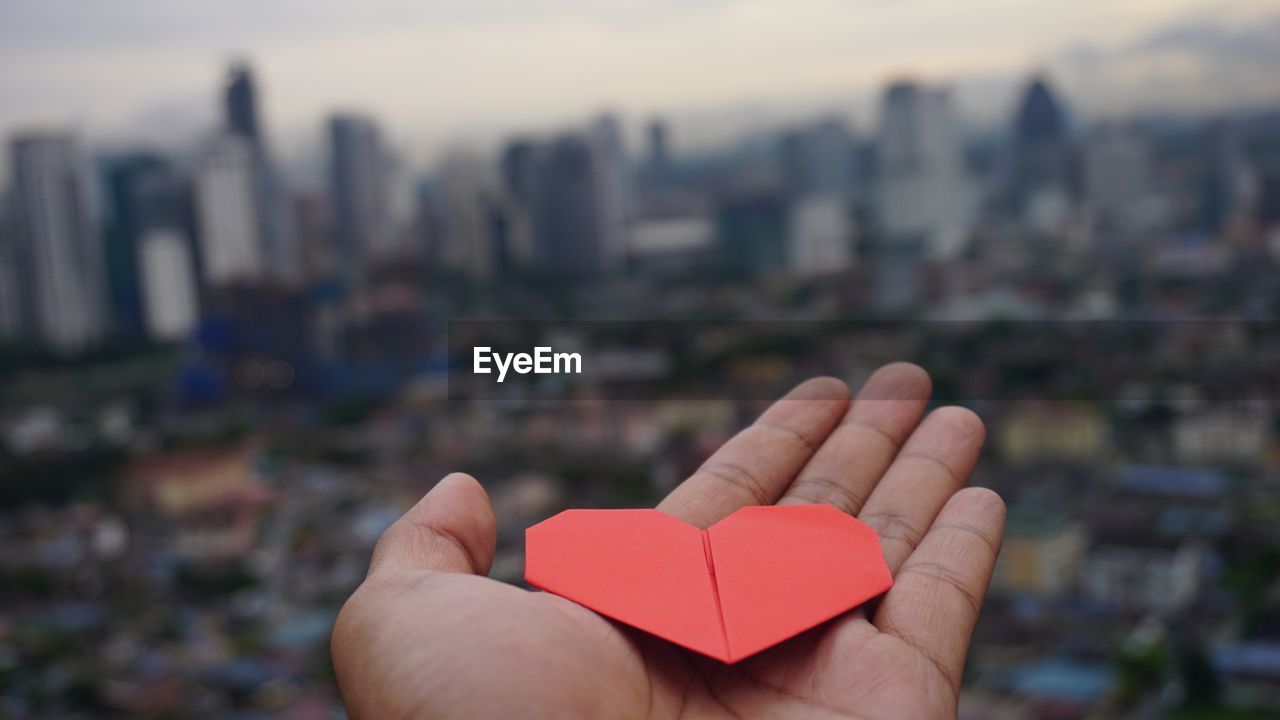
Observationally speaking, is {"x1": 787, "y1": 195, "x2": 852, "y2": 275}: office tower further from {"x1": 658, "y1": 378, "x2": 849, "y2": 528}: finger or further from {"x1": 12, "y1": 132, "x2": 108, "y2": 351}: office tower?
{"x1": 658, "y1": 378, "x2": 849, "y2": 528}: finger

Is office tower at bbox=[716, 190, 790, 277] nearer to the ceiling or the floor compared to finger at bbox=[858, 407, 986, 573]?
nearer to the floor

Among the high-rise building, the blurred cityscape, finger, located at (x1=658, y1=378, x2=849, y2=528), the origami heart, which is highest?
the high-rise building

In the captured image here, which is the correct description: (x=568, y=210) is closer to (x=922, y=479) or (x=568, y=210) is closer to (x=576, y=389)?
(x=576, y=389)

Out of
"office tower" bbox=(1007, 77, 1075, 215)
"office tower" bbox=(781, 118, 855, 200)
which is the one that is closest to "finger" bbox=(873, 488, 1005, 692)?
"office tower" bbox=(1007, 77, 1075, 215)

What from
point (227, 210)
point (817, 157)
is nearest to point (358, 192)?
point (227, 210)

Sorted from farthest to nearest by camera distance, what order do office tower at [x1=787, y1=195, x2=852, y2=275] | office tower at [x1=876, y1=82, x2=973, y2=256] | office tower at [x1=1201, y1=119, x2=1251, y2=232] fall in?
office tower at [x1=787, y1=195, x2=852, y2=275] < office tower at [x1=876, y1=82, x2=973, y2=256] < office tower at [x1=1201, y1=119, x2=1251, y2=232]

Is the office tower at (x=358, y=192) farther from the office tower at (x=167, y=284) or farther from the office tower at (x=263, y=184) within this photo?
the office tower at (x=167, y=284)

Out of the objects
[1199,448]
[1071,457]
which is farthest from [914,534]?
[1199,448]

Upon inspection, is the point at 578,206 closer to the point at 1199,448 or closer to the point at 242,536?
the point at 242,536
